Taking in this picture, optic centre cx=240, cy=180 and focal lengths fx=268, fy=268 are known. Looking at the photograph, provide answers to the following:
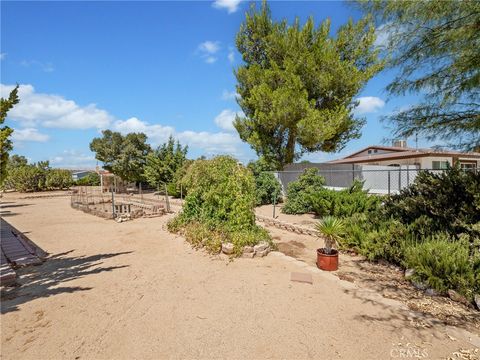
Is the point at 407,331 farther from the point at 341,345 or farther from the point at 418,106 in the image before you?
the point at 418,106

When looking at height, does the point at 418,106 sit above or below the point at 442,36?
below

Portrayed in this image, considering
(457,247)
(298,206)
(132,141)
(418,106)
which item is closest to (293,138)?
(298,206)

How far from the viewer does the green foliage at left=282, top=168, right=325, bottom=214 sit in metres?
11.3

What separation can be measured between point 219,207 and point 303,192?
492cm

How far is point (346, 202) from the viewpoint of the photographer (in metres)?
8.77

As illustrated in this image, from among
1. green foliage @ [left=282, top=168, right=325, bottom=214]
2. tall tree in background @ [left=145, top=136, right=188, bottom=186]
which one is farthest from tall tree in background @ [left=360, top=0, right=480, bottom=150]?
tall tree in background @ [left=145, top=136, right=188, bottom=186]

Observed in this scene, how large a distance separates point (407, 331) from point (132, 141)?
26.2 meters

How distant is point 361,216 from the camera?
7145 millimetres

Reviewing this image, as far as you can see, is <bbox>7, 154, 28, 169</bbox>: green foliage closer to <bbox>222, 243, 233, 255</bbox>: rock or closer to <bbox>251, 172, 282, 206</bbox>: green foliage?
<bbox>251, 172, 282, 206</bbox>: green foliage

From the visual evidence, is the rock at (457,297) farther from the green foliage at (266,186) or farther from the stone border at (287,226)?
the green foliage at (266,186)

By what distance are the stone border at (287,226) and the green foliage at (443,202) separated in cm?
257

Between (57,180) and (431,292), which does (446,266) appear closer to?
(431,292)

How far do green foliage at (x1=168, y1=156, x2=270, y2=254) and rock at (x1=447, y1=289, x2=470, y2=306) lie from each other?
143 inches

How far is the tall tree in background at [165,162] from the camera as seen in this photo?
21422 millimetres
